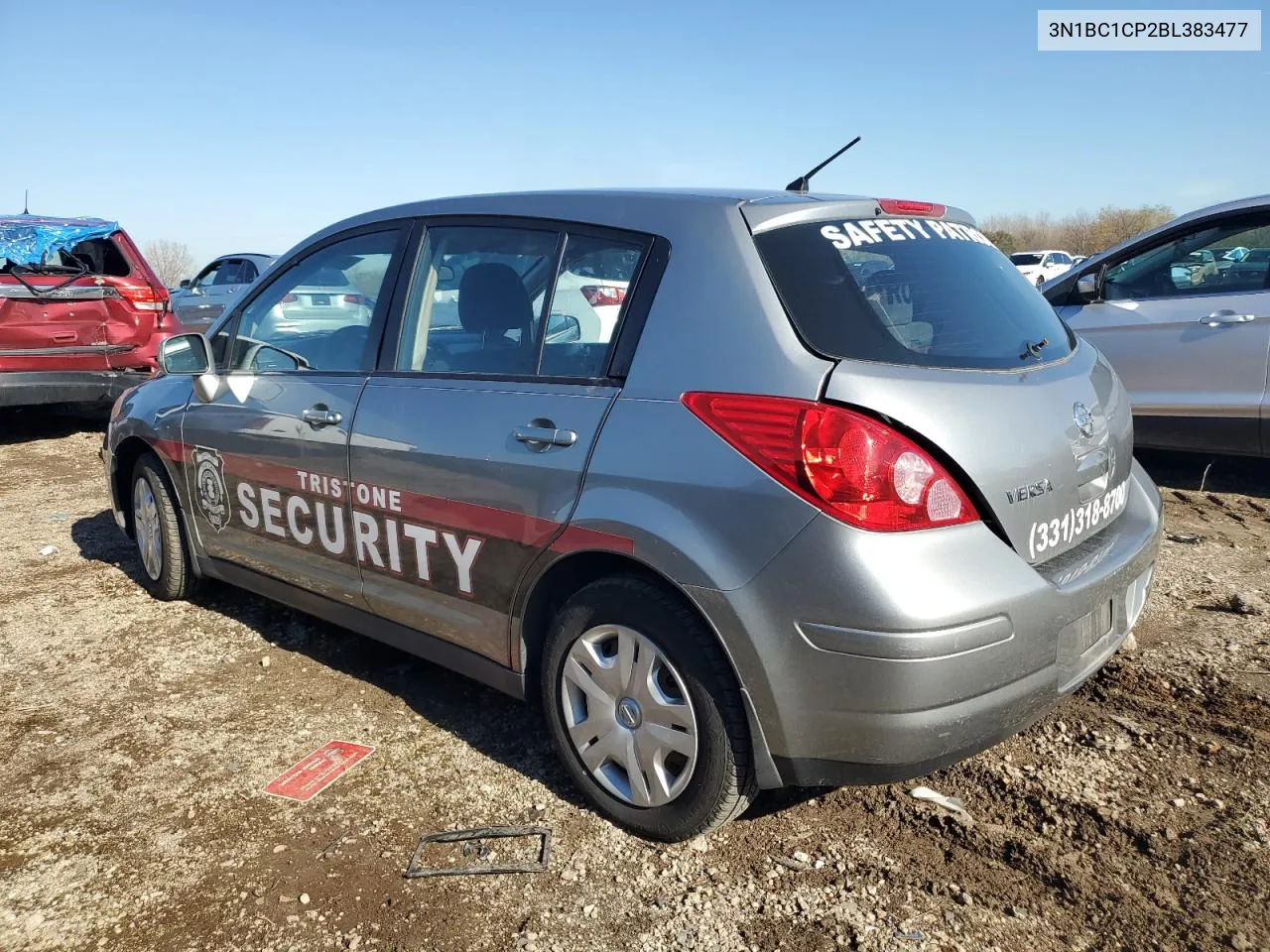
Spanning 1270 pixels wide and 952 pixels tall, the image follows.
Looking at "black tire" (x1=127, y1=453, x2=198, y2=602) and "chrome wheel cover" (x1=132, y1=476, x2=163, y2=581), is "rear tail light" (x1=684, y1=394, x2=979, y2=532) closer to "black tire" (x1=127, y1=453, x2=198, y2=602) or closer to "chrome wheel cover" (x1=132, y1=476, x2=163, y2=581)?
"black tire" (x1=127, y1=453, x2=198, y2=602)

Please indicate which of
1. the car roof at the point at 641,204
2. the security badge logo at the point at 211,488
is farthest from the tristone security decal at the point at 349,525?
the car roof at the point at 641,204

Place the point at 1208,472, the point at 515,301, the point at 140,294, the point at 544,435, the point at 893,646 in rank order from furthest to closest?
the point at 140,294 → the point at 1208,472 → the point at 515,301 → the point at 544,435 → the point at 893,646

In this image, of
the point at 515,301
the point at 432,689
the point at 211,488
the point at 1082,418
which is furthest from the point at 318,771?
the point at 1082,418

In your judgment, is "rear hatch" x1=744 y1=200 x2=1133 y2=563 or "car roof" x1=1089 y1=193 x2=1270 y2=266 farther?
"car roof" x1=1089 y1=193 x2=1270 y2=266

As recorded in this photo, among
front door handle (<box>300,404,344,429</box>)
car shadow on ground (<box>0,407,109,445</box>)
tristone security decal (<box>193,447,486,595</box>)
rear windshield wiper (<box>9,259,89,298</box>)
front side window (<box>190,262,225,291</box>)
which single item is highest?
front side window (<box>190,262,225,291</box>)

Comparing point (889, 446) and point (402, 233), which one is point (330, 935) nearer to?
point (889, 446)

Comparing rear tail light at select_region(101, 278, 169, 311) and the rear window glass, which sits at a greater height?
rear tail light at select_region(101, 278, 169, 311)

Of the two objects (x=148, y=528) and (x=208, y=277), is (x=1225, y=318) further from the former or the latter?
(x=208, y=277)

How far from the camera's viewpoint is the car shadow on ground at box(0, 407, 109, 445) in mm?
9398

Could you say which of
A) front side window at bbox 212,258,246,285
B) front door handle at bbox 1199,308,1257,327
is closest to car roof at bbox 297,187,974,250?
front door handle at bbox 1199,308,1257,327

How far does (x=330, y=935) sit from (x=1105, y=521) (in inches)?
91.1

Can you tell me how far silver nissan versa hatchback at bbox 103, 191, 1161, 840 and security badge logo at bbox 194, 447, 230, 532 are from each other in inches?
26.8

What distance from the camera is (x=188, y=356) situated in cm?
415

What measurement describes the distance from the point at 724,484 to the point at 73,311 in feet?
25.6
